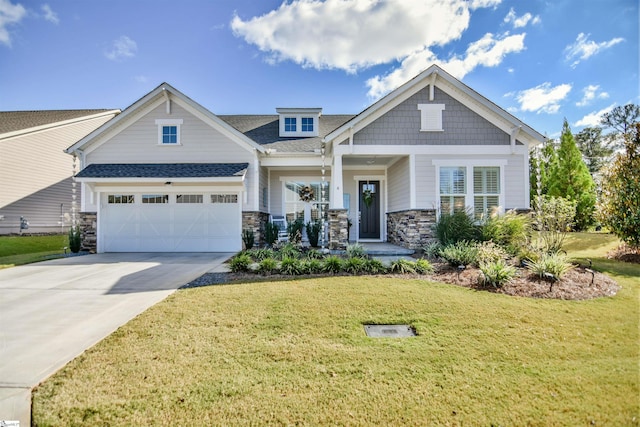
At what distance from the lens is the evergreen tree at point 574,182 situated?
1404cm

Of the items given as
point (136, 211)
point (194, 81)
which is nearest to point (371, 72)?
point (194, 81)

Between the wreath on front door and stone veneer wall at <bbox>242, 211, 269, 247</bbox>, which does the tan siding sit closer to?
stone veneer wall at <bbox>242, 211, 269, 247</bbox>

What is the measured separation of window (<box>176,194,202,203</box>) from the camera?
11.4 metres

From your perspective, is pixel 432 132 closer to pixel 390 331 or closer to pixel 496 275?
pixel 496 275

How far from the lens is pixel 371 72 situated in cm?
1430

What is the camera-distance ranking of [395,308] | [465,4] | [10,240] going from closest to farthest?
[395,308], [465,4], [10,240]

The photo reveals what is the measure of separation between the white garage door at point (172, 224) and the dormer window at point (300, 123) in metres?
4.37

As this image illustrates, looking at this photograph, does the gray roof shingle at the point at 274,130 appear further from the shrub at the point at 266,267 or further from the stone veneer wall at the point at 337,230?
the shrub at the point at 266,267

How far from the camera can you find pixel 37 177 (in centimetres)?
1468

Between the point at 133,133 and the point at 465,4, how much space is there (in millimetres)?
13120

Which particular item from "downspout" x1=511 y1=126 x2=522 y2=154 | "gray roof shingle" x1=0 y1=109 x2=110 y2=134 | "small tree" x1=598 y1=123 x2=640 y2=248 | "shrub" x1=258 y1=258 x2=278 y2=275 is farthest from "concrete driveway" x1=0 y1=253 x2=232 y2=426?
Answer: "small tree" x1=598 y1=123 x2=640 y2=248

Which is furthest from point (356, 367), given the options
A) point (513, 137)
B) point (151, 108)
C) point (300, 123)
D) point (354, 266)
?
point (151, 108)

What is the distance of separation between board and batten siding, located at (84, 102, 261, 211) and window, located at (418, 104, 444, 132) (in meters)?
6.42

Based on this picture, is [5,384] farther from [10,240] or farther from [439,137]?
[10,240]
